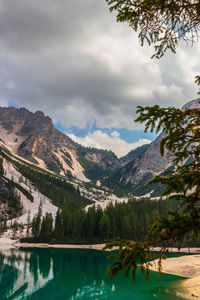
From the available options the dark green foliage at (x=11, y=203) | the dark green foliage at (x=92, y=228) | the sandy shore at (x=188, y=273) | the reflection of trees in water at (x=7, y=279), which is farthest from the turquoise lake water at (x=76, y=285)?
the dark green foliage at (x=11, y=203)

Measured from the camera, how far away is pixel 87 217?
112 m

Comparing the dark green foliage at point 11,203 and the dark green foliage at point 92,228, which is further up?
the dark green foliage at point 11,203

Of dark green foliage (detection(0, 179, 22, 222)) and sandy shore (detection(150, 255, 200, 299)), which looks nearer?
sandy shore (detection(150, 255, 200, 299))

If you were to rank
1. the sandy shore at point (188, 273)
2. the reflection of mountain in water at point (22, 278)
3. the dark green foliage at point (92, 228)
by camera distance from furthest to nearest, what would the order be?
the dark green foliage at point (92, 228), the reflection of mountain in water at point (22, 278), the sandy shore at point (188, 273)

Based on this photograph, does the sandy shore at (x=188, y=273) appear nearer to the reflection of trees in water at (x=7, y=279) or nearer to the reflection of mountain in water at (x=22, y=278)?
the reflection of mountain in water at (x=22, y=278)

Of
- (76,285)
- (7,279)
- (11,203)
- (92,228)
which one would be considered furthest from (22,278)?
(11,203)

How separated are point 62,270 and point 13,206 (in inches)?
4927

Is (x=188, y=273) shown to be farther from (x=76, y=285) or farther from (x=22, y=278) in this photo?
(x=22, y=278)

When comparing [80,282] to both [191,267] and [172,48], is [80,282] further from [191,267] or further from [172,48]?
[172,48]

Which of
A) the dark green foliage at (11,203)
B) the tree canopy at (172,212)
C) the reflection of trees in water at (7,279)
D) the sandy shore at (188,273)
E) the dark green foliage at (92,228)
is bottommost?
the sandy shore at (188,273)

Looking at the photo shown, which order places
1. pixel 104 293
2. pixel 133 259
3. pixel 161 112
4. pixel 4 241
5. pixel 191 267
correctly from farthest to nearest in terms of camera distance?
pixel 4 241 → pixel 191 267 → pixel 104 293 → pixel 161 112 → pixel 133 259

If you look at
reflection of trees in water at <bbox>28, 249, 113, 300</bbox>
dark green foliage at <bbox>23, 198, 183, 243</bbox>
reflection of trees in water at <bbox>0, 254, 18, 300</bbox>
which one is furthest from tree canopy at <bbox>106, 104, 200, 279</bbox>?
dark green foliage at <bbox>23, 198, 183, 243</bbox>

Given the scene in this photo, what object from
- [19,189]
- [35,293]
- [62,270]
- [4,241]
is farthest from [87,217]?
[19,189]

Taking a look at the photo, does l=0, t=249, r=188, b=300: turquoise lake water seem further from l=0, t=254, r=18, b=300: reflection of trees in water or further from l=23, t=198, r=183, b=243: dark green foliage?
l=23, t=198, r=183, b=243: dark green foliage
